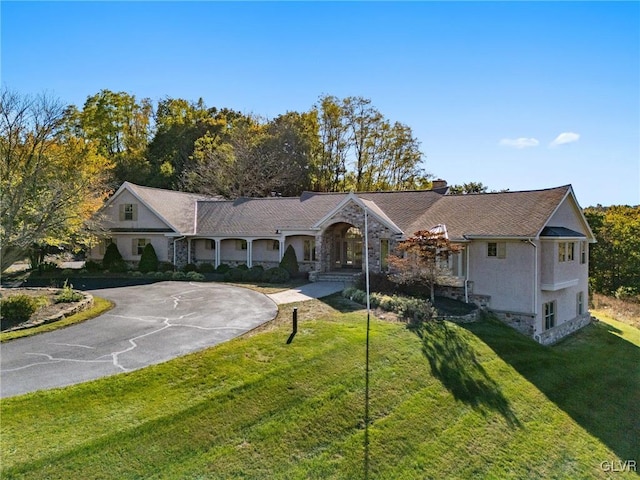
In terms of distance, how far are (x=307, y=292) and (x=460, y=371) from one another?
942 cm

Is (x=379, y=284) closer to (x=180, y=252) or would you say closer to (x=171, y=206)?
(x=180, y=252)

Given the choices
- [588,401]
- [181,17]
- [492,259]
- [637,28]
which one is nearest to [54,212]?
[181,17]

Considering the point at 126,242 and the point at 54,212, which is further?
the point at 126,242

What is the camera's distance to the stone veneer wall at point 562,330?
1870cm

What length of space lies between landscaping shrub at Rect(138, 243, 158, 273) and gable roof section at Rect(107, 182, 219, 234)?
2014 millimetres

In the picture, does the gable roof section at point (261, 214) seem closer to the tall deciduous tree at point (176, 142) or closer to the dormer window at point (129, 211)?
the dormer window at point (129, 211)

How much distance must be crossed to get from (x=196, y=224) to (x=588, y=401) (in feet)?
80.9

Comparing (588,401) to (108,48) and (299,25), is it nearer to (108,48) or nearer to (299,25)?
(299,25)

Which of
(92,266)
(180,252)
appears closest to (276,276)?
(180,252)

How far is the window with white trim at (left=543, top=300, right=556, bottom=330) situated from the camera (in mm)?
19266

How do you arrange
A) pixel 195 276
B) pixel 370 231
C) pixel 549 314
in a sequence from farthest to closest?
pixel 195 276 < pixel 370 231 < pixel 549 314

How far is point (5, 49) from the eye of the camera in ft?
38.9

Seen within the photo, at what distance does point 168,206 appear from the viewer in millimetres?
30078

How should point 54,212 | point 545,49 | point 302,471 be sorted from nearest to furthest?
point 302,471 < point 545,49 < point 54,212
